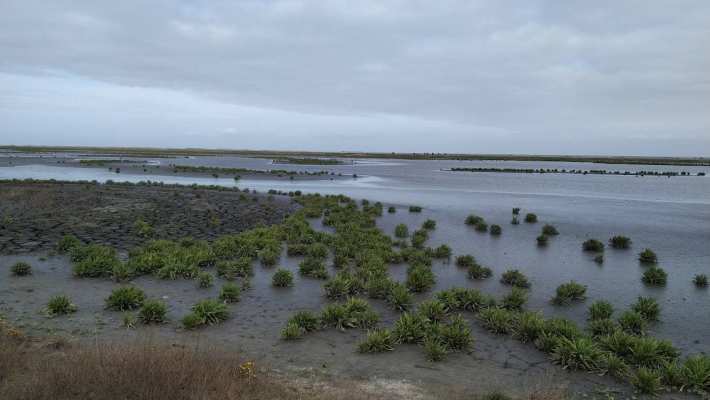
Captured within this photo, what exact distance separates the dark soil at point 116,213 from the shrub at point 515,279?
44.8ft

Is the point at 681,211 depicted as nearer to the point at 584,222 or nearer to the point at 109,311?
the point at 584,222

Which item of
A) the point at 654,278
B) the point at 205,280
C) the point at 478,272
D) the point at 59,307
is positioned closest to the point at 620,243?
the point at 654,278

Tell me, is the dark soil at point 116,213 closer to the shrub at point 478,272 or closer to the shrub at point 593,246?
the shrub at point 478,272

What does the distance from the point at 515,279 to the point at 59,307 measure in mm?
12835

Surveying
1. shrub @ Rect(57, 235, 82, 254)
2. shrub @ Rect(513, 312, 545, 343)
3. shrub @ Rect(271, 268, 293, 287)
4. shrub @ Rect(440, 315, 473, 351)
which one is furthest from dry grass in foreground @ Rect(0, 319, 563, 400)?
shrub @ Rect(57, 235, 82, 254)

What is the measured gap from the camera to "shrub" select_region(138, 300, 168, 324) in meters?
10.0

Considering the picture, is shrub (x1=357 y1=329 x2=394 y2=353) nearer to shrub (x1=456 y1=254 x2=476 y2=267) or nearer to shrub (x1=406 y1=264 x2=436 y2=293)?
shrub (x1=406 y1=264 x2=436 y2=293)

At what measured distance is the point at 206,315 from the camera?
33.4ft

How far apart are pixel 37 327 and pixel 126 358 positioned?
4.30m

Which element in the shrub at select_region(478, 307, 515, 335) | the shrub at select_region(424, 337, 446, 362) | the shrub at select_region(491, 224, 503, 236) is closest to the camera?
the shrub at select_region(424, 337, 446, 362)

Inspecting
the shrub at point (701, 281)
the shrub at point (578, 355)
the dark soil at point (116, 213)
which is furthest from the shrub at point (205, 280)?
the shrub at point (701, 281)

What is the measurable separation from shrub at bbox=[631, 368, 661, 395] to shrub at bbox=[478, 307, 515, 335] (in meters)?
2.81

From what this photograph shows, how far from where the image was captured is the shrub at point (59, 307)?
10289mm

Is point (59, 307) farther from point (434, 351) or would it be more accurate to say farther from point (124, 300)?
point (434, 351)
